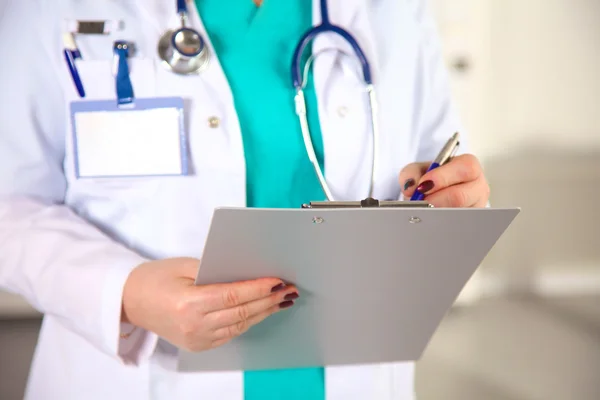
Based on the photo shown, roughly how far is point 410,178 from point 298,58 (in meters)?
0.24

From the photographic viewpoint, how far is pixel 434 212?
0.47 meters

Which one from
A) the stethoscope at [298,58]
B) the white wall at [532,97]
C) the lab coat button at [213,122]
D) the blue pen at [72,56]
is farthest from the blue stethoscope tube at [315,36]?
the white wall at [532,97]

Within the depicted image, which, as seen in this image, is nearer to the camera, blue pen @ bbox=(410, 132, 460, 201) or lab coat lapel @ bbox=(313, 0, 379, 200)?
blue pen @ bbox=(410, 132, 460, 201)

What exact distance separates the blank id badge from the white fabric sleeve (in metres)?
0.06

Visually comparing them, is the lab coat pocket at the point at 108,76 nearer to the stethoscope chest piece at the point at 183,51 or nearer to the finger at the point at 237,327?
the stethoscope chest piece at the point at 183,51

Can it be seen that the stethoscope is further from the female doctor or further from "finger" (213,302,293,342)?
"finger" (213,302,293,342)

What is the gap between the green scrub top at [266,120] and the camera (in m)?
0.75

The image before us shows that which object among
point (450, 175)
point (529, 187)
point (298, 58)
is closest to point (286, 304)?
point (450, 175)

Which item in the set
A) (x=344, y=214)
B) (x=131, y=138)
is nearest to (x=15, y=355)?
(x=131, y=138)

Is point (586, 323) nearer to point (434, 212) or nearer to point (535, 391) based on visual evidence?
point (535, 391)

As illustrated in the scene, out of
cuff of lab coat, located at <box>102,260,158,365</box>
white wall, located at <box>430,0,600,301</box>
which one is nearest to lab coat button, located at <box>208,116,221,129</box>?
cuff of lab coat, located at <box>102,260,158,365</box>

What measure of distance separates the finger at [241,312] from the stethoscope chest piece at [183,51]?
0.36 meters

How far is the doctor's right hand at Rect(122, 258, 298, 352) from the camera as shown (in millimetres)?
520

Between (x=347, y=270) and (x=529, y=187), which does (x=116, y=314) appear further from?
(x=529, y=187)
